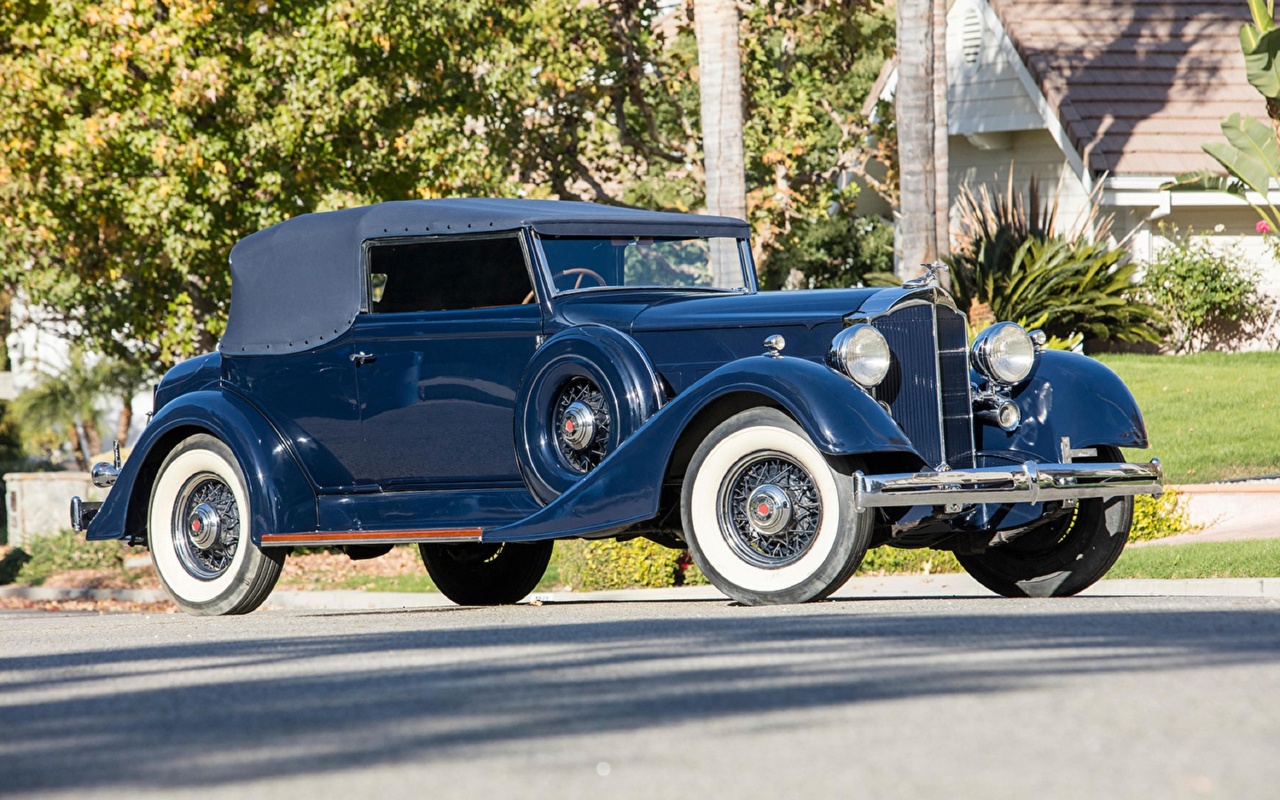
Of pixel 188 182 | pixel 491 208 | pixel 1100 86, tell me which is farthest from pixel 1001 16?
pixel 491 208

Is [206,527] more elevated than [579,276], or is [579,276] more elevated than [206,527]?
[579,276]

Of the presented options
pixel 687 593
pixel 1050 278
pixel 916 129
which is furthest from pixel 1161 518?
pixel 1050 278

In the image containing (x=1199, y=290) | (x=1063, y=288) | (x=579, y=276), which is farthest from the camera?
(x=1199, y=290)

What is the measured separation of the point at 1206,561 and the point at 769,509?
469 cm

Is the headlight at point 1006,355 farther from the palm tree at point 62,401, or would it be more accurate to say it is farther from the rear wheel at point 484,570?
the palm tree at point 62,401

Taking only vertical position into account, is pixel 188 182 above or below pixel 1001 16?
below

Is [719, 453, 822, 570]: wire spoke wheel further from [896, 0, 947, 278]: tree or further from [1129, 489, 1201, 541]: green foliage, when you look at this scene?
[896, 0, 947, 278]: tree

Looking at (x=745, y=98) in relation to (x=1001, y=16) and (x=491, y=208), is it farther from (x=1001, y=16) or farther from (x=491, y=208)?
(x=491, y=208)

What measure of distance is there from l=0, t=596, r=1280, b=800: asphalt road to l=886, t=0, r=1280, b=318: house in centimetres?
1443

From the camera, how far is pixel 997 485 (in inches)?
274

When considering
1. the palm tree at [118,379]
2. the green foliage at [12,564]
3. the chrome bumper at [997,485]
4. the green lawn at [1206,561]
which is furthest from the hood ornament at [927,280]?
the palm tree at [118,379]

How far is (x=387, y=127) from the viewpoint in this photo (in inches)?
717

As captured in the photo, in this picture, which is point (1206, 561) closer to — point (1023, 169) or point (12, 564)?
point (1023, 169)

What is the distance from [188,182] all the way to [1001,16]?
1114cm
